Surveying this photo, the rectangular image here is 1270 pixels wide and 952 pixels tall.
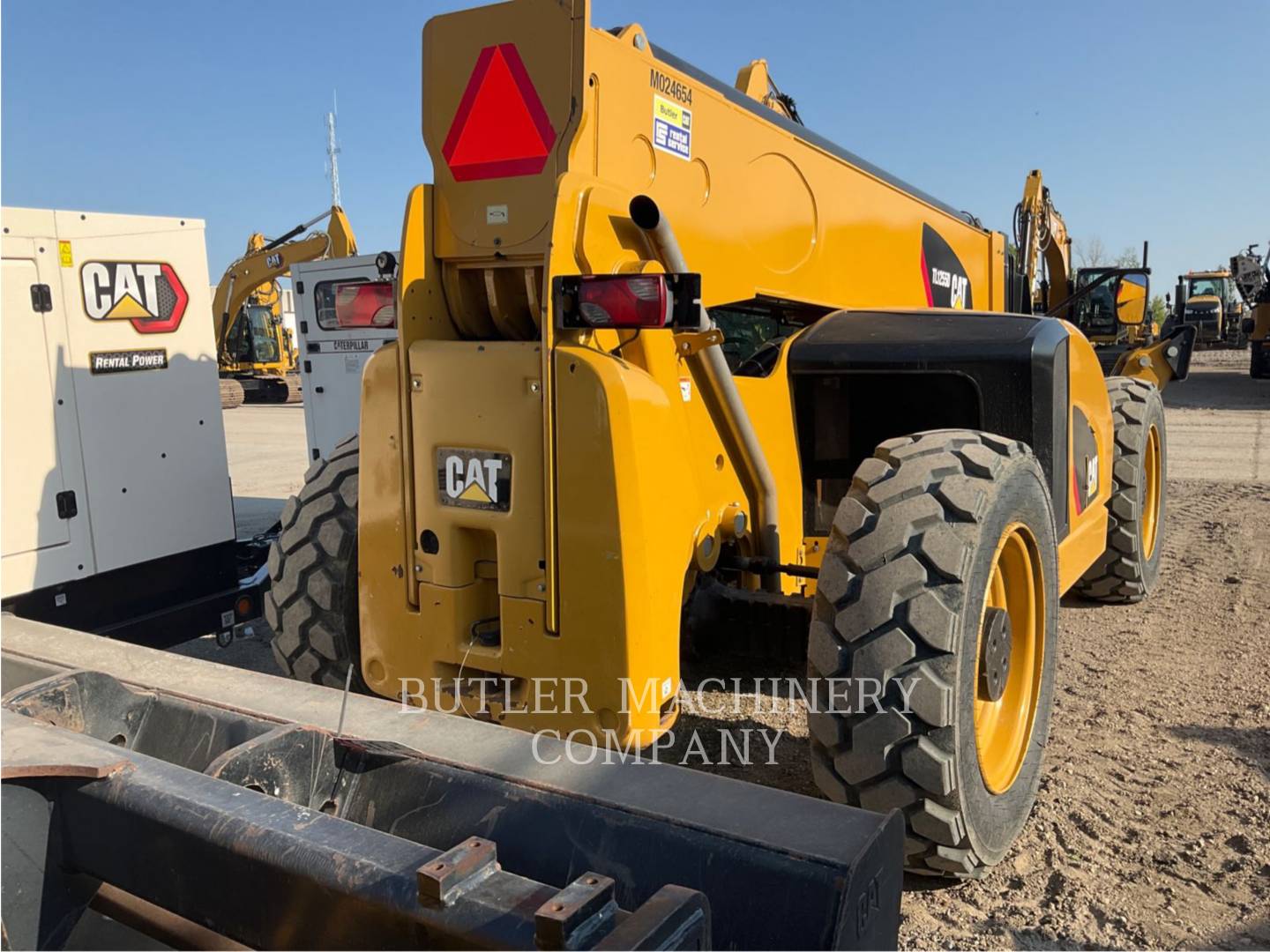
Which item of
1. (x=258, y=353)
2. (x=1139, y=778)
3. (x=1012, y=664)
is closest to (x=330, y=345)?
(x=1012, y=664)

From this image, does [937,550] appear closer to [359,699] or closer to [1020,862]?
[1020,862]

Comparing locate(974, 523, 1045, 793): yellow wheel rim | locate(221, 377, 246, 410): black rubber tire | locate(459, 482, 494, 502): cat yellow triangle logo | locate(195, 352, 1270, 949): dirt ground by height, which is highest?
locate(459, 482, 494, 502): cat yellow triangle logo

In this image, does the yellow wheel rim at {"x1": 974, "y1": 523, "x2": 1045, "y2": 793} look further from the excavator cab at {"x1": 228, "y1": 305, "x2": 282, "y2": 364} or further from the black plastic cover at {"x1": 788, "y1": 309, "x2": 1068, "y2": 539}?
the excavator cab at {"x1": 228, "y1": 305, "x2": 282, "y2": 364}

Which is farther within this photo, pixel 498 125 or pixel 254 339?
pixel 254 339

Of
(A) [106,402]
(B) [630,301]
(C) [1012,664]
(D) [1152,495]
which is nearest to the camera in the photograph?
(B) [630,301]

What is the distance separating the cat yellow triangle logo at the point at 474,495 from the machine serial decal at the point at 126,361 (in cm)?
283

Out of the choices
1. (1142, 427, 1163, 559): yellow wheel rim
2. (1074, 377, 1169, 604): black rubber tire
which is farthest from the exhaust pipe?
(1142, 427, 1163, 559): yellow wheel rim

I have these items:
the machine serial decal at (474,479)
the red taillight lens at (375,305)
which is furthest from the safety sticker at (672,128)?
the red taillight lens at (375,305)

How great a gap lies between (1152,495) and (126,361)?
609 cm

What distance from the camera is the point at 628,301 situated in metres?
2.62

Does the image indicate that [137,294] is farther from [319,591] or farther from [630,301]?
[630,301]

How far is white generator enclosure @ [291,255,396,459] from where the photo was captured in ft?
28.9

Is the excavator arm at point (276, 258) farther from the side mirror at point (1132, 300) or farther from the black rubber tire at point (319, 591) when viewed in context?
the side mirror at point (1132, 300)

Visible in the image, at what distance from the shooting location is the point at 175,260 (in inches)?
198
